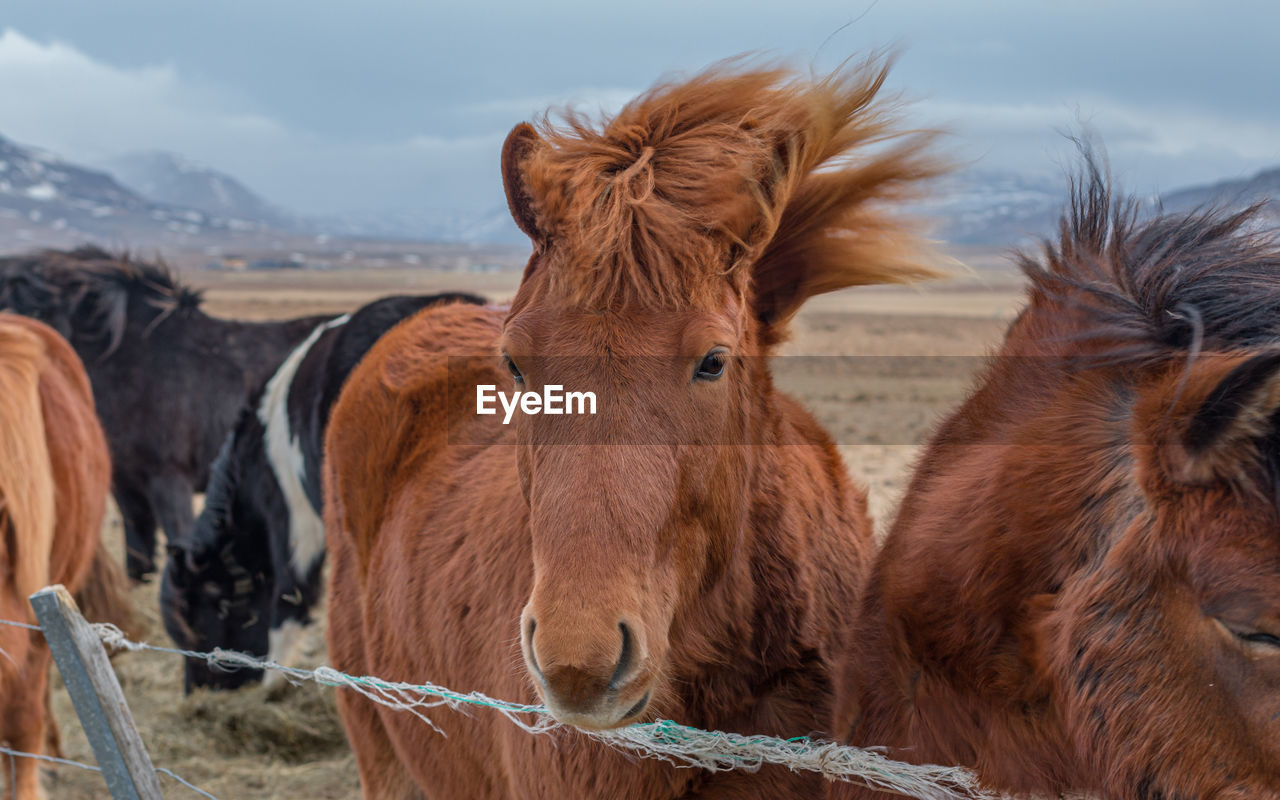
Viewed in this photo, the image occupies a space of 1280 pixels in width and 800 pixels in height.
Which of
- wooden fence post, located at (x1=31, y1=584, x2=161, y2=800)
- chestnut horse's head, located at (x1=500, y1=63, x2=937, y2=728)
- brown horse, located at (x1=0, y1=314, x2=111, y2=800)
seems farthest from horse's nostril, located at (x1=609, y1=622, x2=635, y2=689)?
brown horse, located at (x1=0, y1=314, x2=111, y2=800)

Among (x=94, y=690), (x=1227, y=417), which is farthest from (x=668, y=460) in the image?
(x=94, y=690)

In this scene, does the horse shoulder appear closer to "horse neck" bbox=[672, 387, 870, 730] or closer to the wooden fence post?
the wooden fence post

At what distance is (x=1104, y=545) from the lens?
1471 millimetres

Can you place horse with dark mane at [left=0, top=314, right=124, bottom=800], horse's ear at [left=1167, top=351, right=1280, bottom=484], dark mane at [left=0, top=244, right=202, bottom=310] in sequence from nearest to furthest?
horse's ear at [left=1167, top=351, right=1280, bottom=484] → horse with dark mane at [left=0, top=314, right=124, bottom=800] → dark mane at [left=0, top=244, right=202, bottom=310]

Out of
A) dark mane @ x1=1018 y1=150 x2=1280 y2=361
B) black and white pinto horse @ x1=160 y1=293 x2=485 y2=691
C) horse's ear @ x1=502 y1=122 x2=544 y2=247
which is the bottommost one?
black and white pinto horse @ x1=160 y1=293 x2=485 y2=691

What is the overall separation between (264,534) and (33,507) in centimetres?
207

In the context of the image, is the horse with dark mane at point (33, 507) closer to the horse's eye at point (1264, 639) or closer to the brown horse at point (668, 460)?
the brown horse at point (668, 460)

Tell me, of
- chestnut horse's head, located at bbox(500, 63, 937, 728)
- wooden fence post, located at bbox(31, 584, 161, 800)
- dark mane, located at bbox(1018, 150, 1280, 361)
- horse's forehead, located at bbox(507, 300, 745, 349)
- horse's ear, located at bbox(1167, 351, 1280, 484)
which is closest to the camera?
horse's ear, located at bbox(1167, 351, 1280, 484)

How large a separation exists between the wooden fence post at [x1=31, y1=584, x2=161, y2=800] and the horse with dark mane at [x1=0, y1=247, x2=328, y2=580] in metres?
5.89

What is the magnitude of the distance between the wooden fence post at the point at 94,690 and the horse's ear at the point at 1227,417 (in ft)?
7.54

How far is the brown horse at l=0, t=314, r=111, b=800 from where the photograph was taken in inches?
135

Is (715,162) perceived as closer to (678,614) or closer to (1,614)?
(678,614)

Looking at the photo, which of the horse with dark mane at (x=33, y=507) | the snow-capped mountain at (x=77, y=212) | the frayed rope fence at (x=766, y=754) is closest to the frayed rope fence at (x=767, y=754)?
the frayed rope fence at (x=766, y=754)

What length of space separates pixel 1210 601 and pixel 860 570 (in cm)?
117
